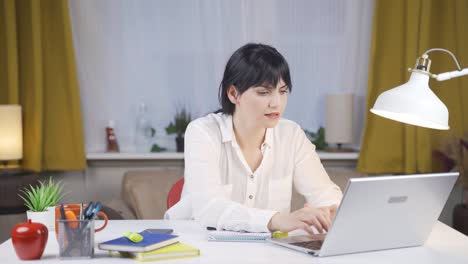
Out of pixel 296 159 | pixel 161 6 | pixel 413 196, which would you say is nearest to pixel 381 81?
pixel 161 6

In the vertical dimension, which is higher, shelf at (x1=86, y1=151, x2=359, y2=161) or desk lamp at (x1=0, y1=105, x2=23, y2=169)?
desk lamp at (x1=0, y1=105, x2=23, y2=169)

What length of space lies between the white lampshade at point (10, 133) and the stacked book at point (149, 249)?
2.20 meters

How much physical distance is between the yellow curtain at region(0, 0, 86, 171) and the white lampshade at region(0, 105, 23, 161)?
0.15 metres

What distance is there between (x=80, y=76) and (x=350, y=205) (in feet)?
9.37

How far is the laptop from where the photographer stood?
5.77ft

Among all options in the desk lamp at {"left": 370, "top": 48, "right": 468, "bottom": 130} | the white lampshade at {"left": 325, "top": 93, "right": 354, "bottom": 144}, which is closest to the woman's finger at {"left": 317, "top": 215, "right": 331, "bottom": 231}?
the desk lamp at {"left": 370, "top": 48, "right": 468, "bottom": 130}

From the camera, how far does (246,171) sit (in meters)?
2.60

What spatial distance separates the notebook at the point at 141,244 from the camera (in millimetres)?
1791

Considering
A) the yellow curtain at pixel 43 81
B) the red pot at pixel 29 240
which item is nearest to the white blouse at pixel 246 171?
the red pot at pixel 29 240

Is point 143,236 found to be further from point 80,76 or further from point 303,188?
point 80,76

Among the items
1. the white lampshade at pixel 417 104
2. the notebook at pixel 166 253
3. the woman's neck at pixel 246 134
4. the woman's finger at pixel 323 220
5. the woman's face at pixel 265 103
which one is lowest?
the notebook at pixel 166 253

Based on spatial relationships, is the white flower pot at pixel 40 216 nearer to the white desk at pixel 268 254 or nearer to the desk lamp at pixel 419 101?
the white desk at pixel 268 254

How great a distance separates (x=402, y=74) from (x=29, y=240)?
2914 millimetres

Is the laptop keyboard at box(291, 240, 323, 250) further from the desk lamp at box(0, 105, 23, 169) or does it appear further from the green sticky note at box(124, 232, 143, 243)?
the desk lamp at box(0, 105, 23, 169)
